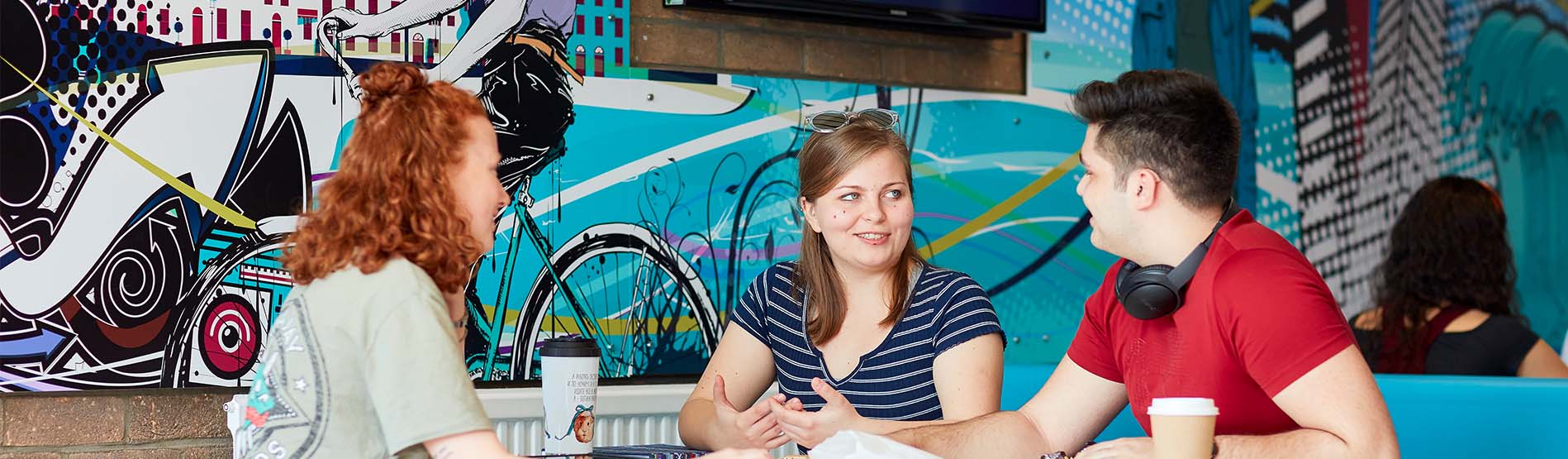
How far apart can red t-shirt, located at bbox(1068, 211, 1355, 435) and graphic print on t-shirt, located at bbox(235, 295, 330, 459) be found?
3.29 ft

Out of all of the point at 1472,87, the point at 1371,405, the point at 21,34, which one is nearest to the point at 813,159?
the point at 1371,405

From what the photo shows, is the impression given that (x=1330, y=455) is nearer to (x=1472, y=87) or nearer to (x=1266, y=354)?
(x=1266, y=354)

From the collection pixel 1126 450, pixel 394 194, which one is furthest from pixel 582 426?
pixel 1126 450

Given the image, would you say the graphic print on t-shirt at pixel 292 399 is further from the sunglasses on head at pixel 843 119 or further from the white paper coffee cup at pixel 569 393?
the sunglasses on head at pixel 843 119

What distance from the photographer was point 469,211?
1421mm

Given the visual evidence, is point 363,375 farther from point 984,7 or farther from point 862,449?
point 984,7

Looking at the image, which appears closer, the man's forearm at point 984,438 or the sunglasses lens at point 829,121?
the man's forearm at point 984,438

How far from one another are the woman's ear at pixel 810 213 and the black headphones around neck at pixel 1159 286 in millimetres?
788

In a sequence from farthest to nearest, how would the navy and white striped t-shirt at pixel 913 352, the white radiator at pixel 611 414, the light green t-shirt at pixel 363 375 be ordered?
1. the white radiator at pixel 611 414
2. the navy and white striped t-shirt at pixel 913 352
3. the light green t-shirt at pixel 363 375

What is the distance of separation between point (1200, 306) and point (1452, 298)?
Result: 1.89 meters

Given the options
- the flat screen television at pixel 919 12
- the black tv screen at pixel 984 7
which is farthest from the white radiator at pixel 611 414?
the black tv screen at pixel 984 7

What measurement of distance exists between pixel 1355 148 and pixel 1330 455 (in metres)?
2.95

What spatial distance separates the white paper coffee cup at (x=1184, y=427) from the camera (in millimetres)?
1334

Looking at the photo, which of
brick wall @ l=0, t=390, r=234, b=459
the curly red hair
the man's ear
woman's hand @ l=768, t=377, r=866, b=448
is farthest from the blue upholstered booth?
brick wall @ l=0, t=390, r=234, b=459
